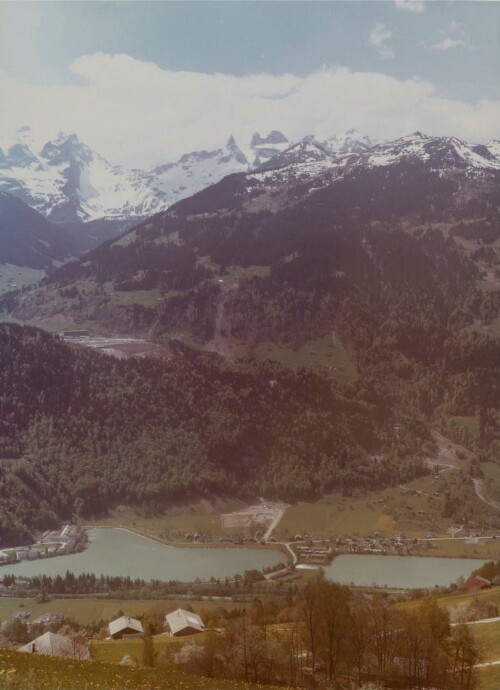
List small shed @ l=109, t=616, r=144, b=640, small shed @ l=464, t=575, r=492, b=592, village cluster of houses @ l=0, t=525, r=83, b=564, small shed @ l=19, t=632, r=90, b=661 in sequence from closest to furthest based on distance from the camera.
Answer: small shed @ l=19, t=632, r=90, b=661 < small shed @ l=109, t=616, r=144, b=640 < small shed @ l=464, t=575, r=492, b=592 < village cluster of houses @ l=0, t=525, r=83, b=564

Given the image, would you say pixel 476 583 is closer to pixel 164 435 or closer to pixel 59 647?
pixel 59 647

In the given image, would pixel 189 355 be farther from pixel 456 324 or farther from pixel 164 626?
pixel 164 626

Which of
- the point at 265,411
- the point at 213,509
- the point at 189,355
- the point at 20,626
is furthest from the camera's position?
the point at 189,355

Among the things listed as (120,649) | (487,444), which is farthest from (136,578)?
(487,444)

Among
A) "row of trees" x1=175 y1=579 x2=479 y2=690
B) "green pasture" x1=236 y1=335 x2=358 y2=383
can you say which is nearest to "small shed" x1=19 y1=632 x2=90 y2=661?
"row of trees" x1=175 y1=579 x2=479 y2=690

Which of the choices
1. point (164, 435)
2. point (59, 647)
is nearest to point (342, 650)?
point (59, 647)

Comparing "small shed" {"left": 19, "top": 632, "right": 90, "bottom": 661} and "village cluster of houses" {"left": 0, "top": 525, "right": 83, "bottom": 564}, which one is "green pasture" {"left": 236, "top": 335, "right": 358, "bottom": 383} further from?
"small shed" {"left": 19, "top": 632, "right": 90, "bottom": 661}
